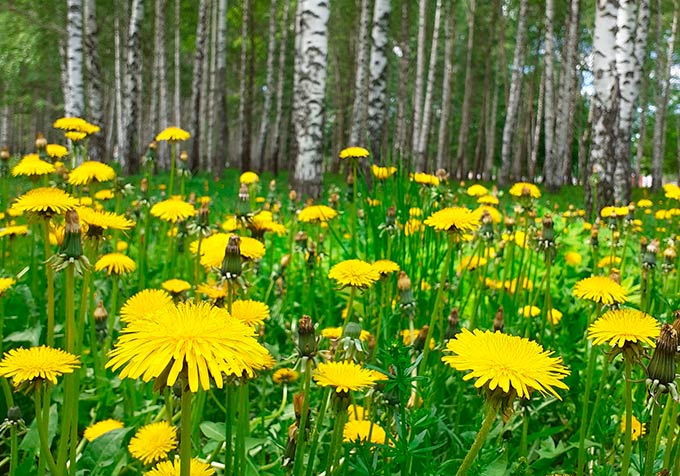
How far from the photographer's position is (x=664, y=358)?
34.1 inches

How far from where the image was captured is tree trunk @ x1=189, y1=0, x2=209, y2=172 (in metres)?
12.3

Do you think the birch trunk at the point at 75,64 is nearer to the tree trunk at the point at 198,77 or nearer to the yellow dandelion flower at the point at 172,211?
the tree trunk at the point at 198,77

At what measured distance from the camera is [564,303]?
2.82m


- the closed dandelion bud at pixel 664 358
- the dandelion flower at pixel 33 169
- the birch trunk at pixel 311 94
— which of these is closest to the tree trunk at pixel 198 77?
the birch trunk at pixel 311 94

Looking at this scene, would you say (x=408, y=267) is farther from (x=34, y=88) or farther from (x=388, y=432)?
(x=34, y=88)

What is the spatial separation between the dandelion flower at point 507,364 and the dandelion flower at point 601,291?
→ 1.56ft

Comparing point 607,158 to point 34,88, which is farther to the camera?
point 34,88

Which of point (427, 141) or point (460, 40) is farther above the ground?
point (460, 40)

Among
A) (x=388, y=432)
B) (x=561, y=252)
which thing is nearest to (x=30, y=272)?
(x=388, y=432)

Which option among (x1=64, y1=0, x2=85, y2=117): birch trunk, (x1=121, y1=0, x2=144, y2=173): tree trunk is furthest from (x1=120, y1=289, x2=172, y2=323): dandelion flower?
(x1=121, y1=0, x2=144, y2=173): tree trunk

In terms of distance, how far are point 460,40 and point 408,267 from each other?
82.2 feet

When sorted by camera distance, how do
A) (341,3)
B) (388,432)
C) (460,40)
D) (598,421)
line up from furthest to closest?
(460,40)
(341,3)
(598,421)
(388,432)

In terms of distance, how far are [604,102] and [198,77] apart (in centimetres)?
915

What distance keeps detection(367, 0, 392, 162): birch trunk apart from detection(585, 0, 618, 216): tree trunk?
3023 millimetres
